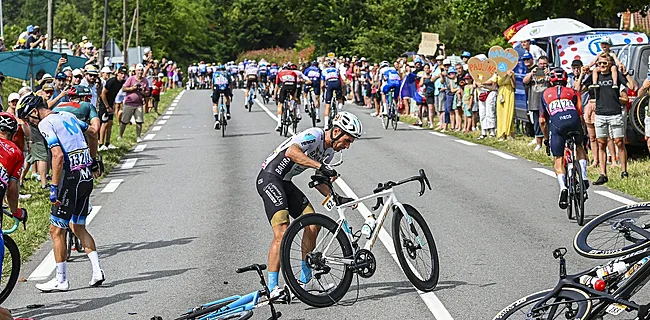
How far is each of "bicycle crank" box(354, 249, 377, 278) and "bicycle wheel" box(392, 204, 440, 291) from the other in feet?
0.94

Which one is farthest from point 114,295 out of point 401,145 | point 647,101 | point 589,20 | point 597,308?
point 589,20

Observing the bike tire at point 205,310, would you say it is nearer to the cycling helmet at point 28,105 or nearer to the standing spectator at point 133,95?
the cycling helmet at point 28,105

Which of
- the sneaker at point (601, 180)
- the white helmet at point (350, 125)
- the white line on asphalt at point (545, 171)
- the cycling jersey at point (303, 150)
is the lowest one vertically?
the white line on asphalt at point (545, 171)

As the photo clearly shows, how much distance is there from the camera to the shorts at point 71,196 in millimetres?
8891

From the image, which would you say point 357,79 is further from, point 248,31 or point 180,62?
point 248,31

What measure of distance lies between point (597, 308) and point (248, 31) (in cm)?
10492

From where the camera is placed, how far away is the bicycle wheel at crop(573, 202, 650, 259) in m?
6.06

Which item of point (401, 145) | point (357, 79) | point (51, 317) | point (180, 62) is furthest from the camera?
point (180, 62)

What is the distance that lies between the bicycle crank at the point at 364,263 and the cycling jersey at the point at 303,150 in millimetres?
824

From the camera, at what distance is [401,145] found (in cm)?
2111

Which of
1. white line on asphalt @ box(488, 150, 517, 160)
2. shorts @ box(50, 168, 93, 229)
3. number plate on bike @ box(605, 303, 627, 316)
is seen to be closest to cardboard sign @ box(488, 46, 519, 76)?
white line on asphalt @ box(488, 150, 517, 160)

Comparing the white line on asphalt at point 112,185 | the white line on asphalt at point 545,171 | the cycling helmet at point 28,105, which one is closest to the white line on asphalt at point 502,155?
the white line on asphalt at point 545,171

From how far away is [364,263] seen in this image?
321 inches

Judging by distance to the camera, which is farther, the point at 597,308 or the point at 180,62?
the point at 180,62
